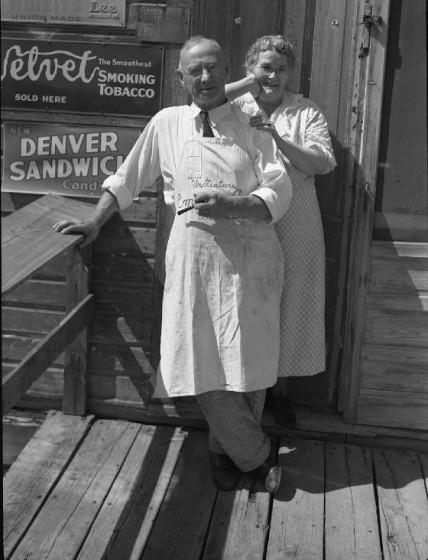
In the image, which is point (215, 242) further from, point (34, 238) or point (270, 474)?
point (270, 474)

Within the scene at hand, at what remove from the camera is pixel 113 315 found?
12.9 ft

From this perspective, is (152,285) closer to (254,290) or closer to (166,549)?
(254,290)

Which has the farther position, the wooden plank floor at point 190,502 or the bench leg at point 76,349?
the bench leg at point 76,349

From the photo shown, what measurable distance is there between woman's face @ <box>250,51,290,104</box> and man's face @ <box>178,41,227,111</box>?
1.03 feet

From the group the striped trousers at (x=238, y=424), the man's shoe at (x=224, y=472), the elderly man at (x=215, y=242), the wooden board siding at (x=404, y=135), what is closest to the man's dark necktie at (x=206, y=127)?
the elderly man at (x=215, y=242)

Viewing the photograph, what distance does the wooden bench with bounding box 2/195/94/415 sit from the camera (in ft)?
9.09

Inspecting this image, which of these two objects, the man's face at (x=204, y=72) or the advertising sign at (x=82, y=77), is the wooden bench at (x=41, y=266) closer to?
the advertising sign at (x=82, y=77)

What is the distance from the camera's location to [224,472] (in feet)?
11.2

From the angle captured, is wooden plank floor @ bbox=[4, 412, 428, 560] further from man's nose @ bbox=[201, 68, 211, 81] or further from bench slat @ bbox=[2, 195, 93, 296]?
man's nose @ bbox=[201, 68, 211, 81]

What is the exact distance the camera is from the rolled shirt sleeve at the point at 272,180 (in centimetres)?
299

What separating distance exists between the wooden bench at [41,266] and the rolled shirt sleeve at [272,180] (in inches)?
30.5

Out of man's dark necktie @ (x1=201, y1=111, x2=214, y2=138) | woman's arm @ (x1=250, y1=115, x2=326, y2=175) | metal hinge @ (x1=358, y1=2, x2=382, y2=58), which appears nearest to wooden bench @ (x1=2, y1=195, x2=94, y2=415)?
man's dark necktie @ (x1=201, y1=111, x2=214, y2=138)

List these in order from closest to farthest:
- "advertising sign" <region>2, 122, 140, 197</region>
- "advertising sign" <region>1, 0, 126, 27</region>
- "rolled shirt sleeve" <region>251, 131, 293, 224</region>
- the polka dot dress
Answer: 1. "rolled shirt sleeve" <region>251, 131, 293, 224</region>
2. the polka dot dress
3. "advertising sign" <region>1, 0, 126, 27</region>
4. "advertising sign" <region>2, 122, 140, 197</region>

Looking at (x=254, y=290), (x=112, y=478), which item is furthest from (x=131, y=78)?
(x=112, y=478)
